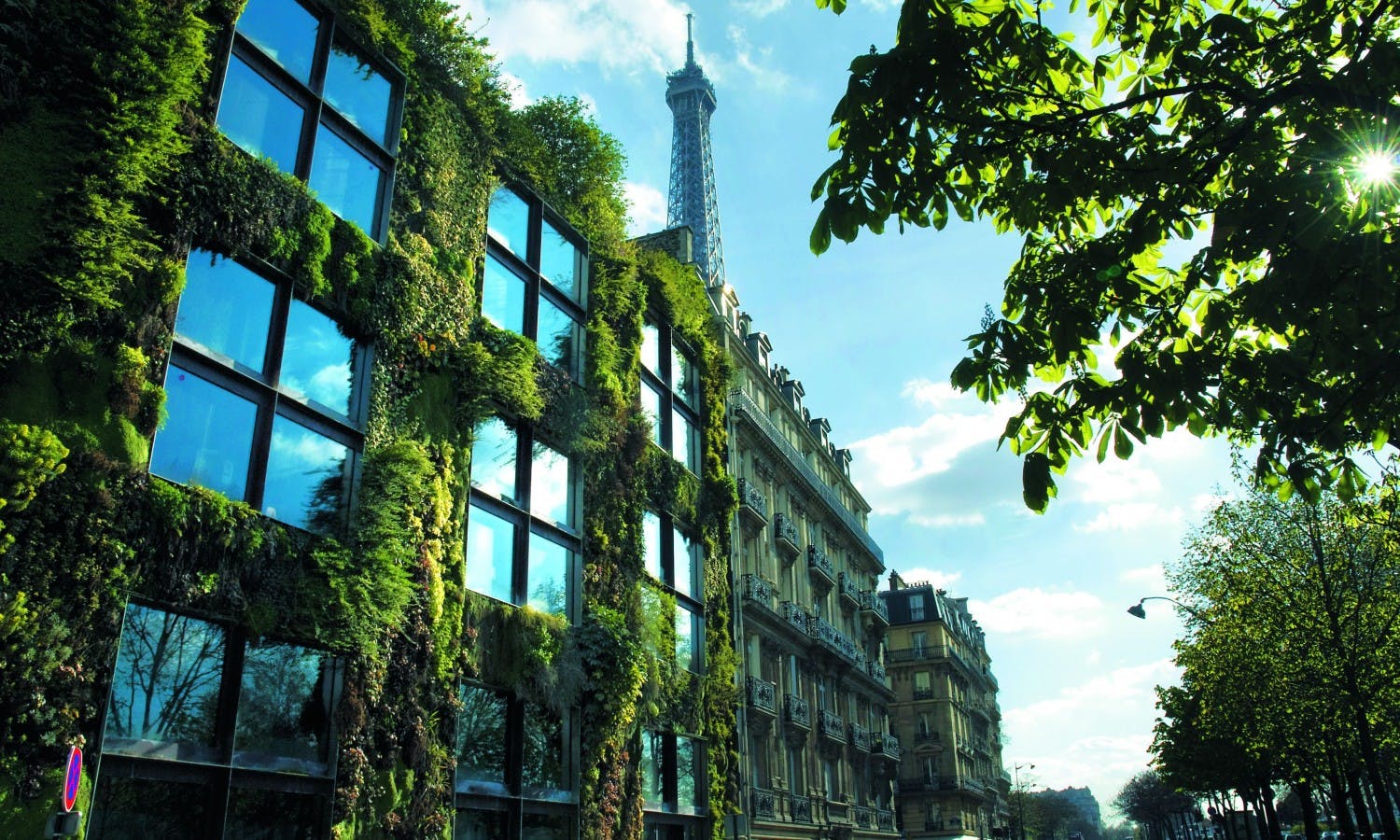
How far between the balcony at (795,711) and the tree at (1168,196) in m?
29.1

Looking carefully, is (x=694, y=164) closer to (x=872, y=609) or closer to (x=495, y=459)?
(x=872, y=609)

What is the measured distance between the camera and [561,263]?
24625 millimetres

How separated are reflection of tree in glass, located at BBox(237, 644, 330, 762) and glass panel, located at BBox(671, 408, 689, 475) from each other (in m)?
15.2

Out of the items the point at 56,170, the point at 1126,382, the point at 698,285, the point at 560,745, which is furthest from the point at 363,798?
the point at 698,285

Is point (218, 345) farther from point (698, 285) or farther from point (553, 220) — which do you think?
point (698, 285)

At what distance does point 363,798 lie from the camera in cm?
1480

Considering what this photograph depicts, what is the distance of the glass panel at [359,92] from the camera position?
17.8m

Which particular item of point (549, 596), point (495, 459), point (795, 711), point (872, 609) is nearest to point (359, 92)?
point (495, 459)

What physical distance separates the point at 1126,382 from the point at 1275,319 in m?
1.05

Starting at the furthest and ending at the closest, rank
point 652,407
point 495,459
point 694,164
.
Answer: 1. point 694,164
2. point 652,407
3. point 495,459

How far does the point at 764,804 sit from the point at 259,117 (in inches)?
1007

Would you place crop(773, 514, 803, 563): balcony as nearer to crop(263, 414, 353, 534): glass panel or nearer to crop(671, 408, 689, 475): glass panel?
crop(671, 408, 689, 475): glass panel

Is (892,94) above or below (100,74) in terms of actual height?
below

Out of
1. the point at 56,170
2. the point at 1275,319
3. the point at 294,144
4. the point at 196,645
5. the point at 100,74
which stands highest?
the point at 294,144
